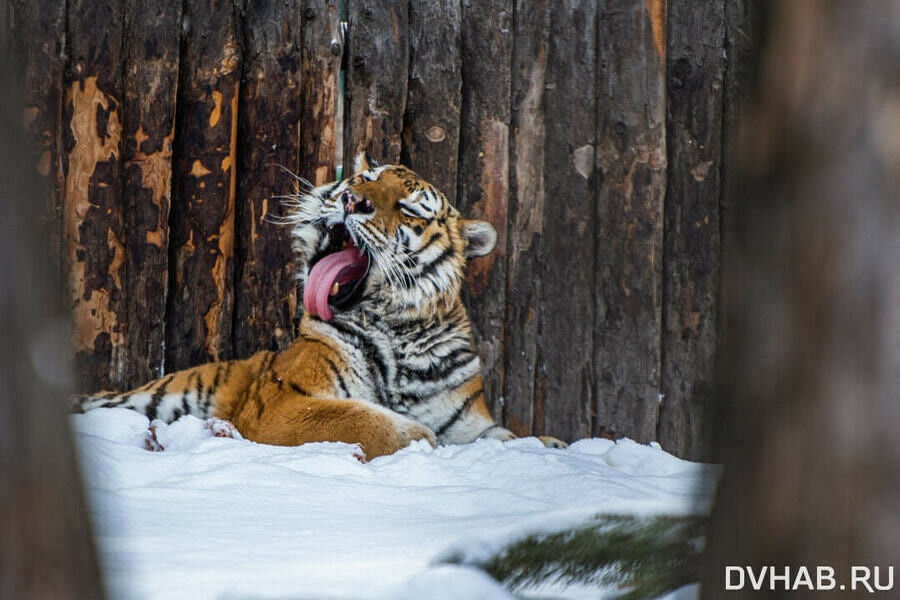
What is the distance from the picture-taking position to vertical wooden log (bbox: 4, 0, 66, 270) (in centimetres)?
430

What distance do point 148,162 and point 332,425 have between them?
67.5 inches

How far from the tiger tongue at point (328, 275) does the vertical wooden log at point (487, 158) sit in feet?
2.08

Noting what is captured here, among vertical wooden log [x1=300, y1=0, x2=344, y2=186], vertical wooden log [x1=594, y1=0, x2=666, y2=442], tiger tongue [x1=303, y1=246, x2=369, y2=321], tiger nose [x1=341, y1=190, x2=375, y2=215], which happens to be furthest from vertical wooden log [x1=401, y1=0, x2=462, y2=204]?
vertical wooden log [x1=594, y1=0, x2=666, y2=442]

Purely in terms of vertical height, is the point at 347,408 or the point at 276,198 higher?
the point at 276,198

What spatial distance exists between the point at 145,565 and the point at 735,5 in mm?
4379

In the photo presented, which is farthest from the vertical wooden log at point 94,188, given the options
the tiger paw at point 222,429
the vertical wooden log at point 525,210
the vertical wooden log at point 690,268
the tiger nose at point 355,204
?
the vertical wooden log at point 690,268

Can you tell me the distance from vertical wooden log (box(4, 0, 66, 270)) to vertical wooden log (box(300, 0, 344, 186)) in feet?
3.91

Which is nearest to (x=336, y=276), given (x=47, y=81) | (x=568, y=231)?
(x=568, y=231)

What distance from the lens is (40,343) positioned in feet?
3.19

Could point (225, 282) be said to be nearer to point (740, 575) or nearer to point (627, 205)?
point (627, 205)

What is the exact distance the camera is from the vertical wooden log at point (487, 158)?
4668 millimetres

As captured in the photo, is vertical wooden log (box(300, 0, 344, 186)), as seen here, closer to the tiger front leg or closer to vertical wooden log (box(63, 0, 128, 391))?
vertical wooden log (box(63, 0, 128, 391))

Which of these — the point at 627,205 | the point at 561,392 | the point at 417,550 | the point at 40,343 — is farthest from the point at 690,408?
the point at 40,343

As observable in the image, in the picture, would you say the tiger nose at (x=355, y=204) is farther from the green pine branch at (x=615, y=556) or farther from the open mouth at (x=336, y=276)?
the green pine branch at (x=615, y=556)
